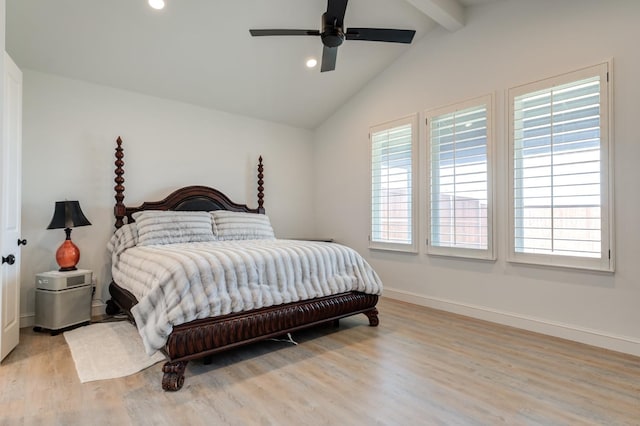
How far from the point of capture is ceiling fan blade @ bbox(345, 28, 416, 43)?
10.1ft

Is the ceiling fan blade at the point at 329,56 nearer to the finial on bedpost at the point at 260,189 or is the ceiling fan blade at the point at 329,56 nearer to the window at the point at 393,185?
the window at the point at 393,185

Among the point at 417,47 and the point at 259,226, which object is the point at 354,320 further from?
the point at 417,47

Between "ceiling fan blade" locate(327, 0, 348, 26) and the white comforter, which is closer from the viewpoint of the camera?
the white comforter

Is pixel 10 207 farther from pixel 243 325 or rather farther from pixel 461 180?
pixel 461 180

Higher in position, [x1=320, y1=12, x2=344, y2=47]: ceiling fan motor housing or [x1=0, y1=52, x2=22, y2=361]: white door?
[x1=320, y1=12, x2=344, y2=47]: ceiling fan motor housing

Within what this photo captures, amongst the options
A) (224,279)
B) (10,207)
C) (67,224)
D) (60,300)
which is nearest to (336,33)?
(224,279)

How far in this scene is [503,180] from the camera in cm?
358

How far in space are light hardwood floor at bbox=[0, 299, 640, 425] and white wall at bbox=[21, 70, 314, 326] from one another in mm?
1108

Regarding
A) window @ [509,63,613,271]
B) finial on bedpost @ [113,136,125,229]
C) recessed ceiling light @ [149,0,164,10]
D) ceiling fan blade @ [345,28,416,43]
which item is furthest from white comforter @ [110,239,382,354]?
recessed ceiling light @ [149,0,164,10]

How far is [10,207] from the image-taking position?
8.87 ft

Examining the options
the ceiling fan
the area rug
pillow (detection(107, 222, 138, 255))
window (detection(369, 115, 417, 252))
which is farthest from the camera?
window (detection(369, 115, 417, 252))

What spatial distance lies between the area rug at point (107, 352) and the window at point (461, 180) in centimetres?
318

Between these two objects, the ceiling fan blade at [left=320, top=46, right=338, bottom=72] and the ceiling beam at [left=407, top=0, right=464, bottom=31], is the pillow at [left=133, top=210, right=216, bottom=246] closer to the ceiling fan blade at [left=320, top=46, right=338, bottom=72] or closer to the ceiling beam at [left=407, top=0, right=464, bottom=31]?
the ceiling fan blade at [left=320, top=46, right=338, bottom=72]

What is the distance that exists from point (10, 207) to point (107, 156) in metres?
1.48
